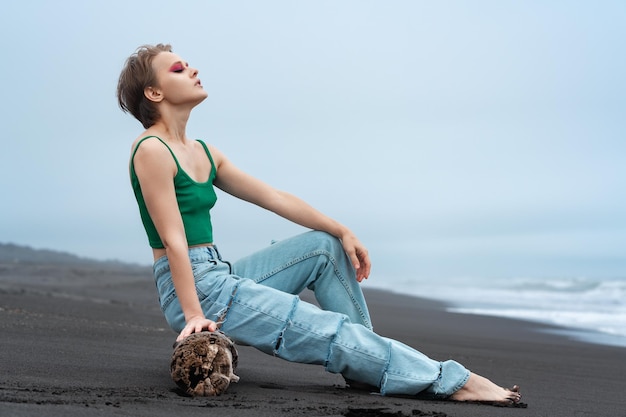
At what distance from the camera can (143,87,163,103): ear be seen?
3645 millimetres

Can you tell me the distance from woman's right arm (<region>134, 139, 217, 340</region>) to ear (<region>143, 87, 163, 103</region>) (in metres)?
0.29

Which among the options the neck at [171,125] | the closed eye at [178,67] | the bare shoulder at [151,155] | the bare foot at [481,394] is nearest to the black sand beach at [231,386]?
the bare foot at [481,394]

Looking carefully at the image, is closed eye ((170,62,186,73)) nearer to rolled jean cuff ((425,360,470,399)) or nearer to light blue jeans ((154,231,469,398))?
light blue jeans ((154,231,469,398))

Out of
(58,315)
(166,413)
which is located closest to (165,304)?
(166,413)

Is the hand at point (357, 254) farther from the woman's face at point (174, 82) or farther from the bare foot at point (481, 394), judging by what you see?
the woman's face at point (174, 82)

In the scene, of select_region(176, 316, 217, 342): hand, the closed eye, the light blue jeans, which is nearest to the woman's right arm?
select_region(176, 316, 217, 342): hand

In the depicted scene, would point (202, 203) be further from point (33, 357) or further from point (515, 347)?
point (515, 347)

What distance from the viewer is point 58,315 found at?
22.4ft

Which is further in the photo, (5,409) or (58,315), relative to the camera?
(58,315)

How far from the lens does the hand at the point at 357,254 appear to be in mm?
3686

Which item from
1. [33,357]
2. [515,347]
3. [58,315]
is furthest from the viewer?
[515,347]

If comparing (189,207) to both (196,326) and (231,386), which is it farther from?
(231,386)

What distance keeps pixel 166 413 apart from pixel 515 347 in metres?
5.44

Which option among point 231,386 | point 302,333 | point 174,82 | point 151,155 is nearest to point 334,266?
point 302,333
